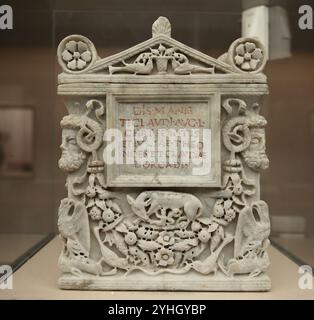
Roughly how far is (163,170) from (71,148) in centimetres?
65

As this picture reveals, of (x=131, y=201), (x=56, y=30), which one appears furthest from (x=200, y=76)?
(x=56, y=30)

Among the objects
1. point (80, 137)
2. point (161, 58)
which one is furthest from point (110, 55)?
point (80, 137)

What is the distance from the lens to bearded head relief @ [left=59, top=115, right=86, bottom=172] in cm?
389

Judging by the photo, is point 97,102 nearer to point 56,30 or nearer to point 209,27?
point 56,30

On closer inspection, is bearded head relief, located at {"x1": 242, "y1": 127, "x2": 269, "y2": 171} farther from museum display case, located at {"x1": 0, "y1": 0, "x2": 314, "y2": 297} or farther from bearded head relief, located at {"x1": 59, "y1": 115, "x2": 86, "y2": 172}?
bearded head relief, located at {"x1": 59, "y1": 115, "x2": 86, "y2": 172}

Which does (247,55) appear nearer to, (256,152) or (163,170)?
(256,152)

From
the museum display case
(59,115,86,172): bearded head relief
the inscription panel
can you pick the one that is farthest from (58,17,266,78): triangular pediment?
the museum display case

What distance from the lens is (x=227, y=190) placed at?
12.8ft

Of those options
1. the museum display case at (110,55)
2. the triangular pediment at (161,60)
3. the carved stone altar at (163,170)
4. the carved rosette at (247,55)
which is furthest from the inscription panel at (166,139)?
the museum display case at (110,55)

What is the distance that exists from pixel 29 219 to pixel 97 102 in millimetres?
1818

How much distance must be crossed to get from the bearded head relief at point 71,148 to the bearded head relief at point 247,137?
3.30 ft

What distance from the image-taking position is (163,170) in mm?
3916

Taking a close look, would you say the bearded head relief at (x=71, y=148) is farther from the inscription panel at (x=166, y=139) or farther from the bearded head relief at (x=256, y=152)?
the bearded head relief at (x=256, y=152)

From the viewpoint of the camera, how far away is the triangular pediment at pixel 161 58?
3879 millimetres
